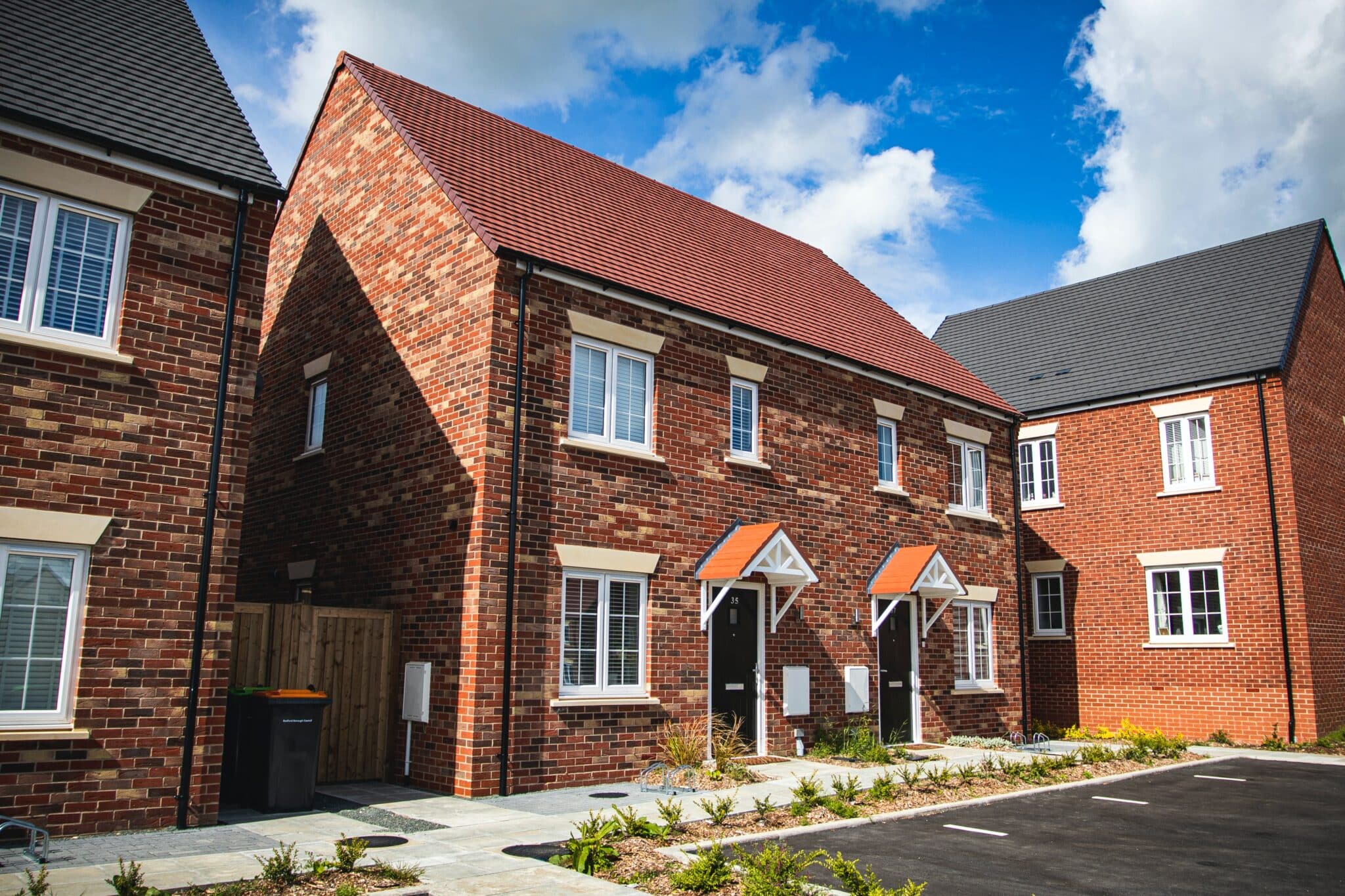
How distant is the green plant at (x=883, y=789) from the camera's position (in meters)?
10.8

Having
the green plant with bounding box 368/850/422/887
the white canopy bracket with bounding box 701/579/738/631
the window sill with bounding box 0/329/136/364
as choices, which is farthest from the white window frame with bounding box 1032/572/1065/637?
the window sill with bounding box 0/329/136/364

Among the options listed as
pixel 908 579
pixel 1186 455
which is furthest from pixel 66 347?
pixel 1186 455

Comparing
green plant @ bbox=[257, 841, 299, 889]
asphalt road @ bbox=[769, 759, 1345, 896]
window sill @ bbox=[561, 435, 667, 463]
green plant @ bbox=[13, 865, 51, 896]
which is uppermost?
window sill @ bbox=[561, 435, 667, 463]

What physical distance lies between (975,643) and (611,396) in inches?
397

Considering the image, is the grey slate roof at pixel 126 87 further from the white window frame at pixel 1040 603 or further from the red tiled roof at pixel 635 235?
the white window frame at pixel 1040 603

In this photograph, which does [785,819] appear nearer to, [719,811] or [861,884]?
[719,811]

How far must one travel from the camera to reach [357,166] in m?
15.5

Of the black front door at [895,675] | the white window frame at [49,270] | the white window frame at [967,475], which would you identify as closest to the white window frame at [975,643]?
the black front door at [895,675]

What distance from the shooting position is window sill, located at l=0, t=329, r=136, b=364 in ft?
28.8

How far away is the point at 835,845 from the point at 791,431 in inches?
314

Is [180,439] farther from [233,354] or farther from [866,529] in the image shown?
[866,529]

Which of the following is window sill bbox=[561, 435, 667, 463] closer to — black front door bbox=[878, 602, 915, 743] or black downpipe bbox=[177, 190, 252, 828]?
black downpipe bbox=[177, 190, 252, 828]

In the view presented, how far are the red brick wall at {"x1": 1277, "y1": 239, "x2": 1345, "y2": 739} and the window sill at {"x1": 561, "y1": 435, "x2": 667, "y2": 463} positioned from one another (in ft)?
Answer: 45.2

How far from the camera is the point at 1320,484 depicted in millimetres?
20562
